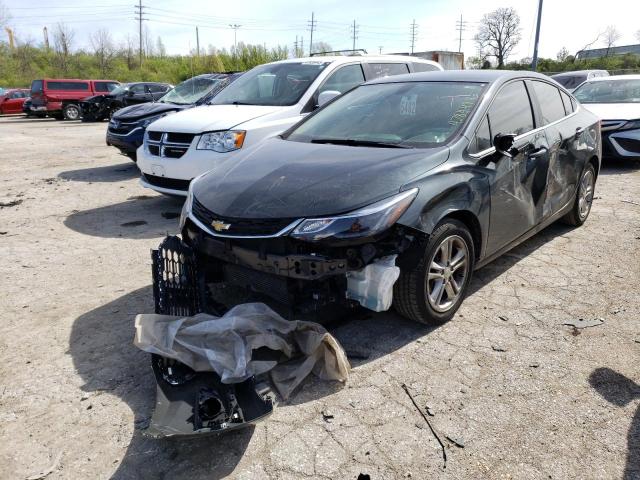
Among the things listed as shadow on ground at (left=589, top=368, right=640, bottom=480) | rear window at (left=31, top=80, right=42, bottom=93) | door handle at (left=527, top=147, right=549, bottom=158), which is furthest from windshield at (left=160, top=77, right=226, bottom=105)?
rear window at (left=31, top=80, right=42, bottom=93)

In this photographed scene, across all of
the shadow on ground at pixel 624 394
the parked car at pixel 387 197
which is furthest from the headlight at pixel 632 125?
the shadow on ground at pixel 624 394

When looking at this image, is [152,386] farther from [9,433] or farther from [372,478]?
[372,478]

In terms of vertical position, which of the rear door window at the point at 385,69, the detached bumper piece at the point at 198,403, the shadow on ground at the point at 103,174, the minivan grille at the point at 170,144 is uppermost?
the rear door window at the point at 385,69

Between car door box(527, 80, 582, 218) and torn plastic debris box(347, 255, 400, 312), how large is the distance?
2159mm

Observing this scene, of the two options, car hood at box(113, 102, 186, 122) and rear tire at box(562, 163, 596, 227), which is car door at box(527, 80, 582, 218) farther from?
car hood at box(113, 102, 186, 122)

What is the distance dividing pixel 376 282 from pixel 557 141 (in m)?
2.62

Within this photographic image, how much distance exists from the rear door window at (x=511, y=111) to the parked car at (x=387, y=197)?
0.05 feet

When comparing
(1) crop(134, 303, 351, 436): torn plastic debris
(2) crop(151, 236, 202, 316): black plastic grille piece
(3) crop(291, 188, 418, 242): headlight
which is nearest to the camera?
(1) crop(134, 303, 351, 436): torn plastic debris

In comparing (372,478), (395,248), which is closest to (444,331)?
(395,248)

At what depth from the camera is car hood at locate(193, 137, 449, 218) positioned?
2.99m

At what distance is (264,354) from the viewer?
3.06 m

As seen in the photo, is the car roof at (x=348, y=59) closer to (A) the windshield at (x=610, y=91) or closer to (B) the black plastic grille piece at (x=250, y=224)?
(B) the black plastic grille piece at (x=250, y=224)

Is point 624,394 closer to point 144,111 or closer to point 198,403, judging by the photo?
point 198,403

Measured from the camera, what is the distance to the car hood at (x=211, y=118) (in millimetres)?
5781
